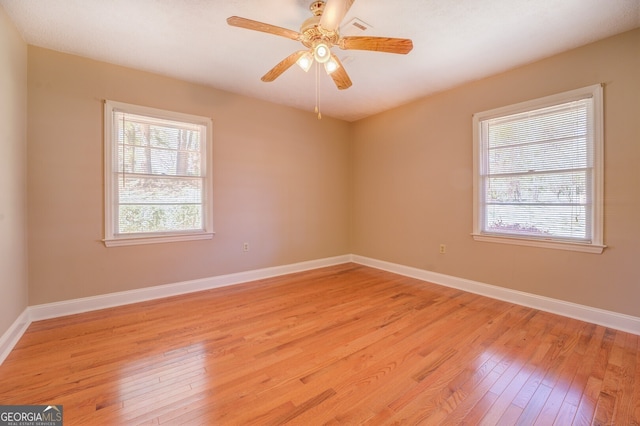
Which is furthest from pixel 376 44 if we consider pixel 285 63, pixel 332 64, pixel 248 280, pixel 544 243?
pixel 248 280

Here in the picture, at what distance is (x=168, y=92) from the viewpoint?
3.28 metres

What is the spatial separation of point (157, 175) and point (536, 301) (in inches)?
179

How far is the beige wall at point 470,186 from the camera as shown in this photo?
A: 2420mm

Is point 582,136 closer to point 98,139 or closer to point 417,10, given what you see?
point 417,10

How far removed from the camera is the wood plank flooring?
1.49 m

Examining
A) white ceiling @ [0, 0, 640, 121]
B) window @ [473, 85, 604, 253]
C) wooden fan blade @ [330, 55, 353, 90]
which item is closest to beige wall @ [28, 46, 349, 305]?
white ceiling @ [0, 0, 640, 121]

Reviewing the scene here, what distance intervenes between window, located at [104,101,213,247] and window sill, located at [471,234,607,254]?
3568 mm

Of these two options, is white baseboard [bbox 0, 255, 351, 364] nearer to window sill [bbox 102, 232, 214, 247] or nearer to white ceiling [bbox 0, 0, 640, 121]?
window sill [bbox 102, 232, 214, 247]

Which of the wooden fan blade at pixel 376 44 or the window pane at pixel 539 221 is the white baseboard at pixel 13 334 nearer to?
the wooden fan blade at pixel 376 44

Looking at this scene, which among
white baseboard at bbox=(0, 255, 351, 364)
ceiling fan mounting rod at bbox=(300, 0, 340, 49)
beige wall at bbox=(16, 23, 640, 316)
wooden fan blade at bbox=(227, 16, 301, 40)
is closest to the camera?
wooden fan blade at bbox=(227, 16, 301, 40)

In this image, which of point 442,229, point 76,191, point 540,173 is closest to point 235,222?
point 76,191

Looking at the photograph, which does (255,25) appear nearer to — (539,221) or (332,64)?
(332,64)

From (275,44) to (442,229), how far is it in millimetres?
3093

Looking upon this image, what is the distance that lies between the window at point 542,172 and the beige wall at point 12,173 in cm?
463
